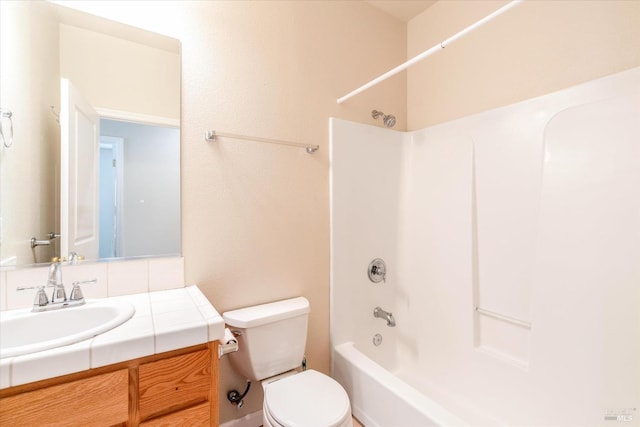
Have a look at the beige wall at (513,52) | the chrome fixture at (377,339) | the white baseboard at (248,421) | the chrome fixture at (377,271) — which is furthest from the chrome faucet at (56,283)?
the beige wall at (513,52)

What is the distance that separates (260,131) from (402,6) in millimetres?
1423

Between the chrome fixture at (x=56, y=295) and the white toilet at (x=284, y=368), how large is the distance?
1.94 ft

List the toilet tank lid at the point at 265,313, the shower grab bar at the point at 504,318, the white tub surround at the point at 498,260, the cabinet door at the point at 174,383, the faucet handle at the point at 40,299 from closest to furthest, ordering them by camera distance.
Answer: the cabinet door at the point at 174,383 → the faucet handle at the point at 40,299 → the white tub surround at the point at 498,260 → the toilet tank lid at the point at 265,313 → the shower grab bar at the point at 504,318

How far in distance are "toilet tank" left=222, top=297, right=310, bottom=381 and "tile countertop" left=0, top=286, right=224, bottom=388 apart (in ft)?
1.08

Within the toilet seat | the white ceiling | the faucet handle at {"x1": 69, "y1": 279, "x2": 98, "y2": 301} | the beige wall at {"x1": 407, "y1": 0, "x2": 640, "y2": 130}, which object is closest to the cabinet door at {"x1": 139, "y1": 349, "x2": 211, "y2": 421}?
the toilet seat

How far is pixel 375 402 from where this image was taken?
1.52 metres

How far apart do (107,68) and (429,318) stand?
87.4 inches

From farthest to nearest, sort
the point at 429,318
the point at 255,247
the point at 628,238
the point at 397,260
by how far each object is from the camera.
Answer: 1. the point at 397,260
2. the point at 429,318
3. the point at 255,247
4. the point at 628,238

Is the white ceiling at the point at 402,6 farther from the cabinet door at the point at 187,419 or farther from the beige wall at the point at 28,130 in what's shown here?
the cabinet door at the point at 187,419

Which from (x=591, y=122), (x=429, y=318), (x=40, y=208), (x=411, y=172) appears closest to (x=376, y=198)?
(x=411, y=172)

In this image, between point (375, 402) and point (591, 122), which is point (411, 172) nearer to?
point (591, 122)

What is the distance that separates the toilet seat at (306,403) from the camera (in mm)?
1135

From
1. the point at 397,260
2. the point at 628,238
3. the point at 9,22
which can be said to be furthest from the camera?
the point at 397,260

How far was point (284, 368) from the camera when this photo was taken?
151 centimetres
